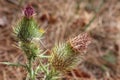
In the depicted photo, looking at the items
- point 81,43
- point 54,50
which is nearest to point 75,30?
point 54,50

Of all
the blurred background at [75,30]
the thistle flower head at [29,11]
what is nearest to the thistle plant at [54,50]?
the thistle flower head at [29,11]

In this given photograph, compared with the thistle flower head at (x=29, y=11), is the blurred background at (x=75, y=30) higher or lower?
higher

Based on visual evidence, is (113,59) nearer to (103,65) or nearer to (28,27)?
(103,65)

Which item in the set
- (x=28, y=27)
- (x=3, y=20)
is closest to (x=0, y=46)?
(x=3, y=20)

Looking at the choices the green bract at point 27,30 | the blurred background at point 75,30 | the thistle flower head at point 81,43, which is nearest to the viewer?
the thistle flower head at point 81,43

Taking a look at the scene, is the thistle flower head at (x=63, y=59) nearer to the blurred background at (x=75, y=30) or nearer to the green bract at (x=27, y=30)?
the green bract at (x=27, y=30)

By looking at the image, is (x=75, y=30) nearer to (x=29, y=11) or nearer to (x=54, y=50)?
(x=54, y=50)

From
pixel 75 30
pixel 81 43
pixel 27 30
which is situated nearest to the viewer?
pixel 81 43

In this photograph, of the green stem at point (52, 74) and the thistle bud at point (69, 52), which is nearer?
the thistle bud at point (69, 52)
